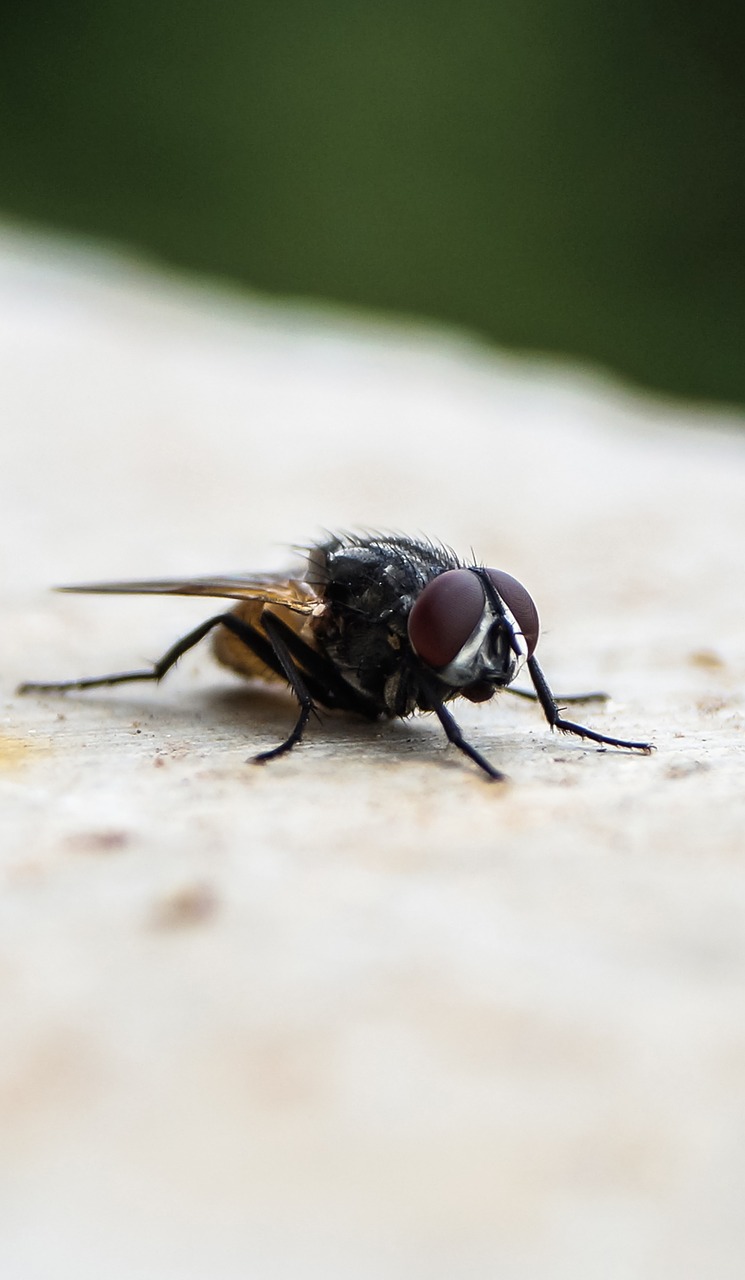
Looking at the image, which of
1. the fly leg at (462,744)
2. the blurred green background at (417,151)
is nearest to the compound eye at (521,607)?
the fly leg at (462,744)

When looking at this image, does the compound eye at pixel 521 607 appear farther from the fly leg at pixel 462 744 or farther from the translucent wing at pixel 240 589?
the translucent wing at pixel 240 589

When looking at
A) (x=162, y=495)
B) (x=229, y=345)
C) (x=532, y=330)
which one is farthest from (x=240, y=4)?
(x=162, y=495)

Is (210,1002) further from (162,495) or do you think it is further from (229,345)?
(229,345)

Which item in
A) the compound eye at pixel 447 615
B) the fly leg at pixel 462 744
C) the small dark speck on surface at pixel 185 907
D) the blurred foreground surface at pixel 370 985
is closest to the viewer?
the blurred foreground surface at pixel 370 985

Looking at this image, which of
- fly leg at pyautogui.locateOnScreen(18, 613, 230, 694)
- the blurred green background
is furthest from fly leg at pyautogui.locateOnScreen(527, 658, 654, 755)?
the blurred green background

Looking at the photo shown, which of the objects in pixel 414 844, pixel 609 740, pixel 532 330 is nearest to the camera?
pixel 414 844

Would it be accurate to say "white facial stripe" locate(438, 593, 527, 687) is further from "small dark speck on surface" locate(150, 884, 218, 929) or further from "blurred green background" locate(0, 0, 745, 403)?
"blurred green background" locate(0, 0, 745, 403)

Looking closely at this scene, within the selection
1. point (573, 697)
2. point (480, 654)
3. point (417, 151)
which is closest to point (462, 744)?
point (480, 654)

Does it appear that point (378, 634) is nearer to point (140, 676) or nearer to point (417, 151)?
point (140, 676)
